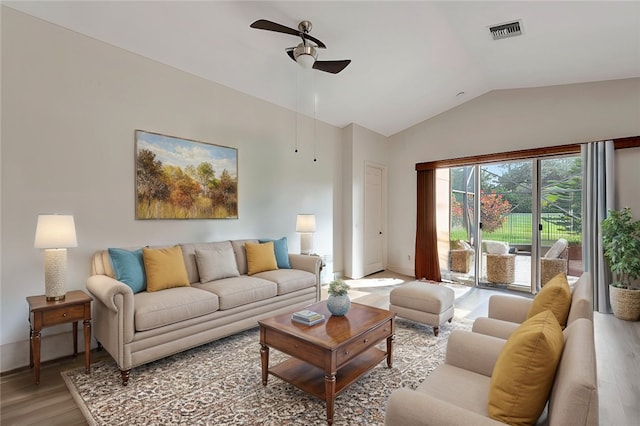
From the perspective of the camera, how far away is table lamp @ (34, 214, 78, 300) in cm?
248

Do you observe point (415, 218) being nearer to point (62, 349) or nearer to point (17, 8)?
point (62, 349)

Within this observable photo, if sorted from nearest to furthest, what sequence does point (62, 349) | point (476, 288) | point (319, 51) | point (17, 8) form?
point (17, 8) < point (62, 349) < point (319, 51) < point (476, 288)

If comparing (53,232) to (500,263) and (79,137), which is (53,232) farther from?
(500,263)

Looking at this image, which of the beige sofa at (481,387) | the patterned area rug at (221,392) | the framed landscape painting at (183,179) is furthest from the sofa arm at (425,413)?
the framed landscape painting at (183,179)

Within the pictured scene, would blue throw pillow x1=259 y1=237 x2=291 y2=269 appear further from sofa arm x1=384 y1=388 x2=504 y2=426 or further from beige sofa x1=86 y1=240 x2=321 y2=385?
sofa arm x1=384 y1=388 x2=504 y2=426

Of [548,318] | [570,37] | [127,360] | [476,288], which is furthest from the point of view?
[476,288]

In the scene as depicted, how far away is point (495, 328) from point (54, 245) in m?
3.36

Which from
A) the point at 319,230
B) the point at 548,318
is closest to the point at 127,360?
the point at 548,318

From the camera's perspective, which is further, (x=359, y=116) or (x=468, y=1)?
(x=359, y=116)

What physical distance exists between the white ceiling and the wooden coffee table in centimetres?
294

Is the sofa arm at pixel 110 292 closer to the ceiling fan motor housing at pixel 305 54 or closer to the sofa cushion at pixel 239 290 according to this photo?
the sofa cushion at pixel 239 290

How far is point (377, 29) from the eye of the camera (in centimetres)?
349

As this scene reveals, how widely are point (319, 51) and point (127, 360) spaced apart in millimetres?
3691

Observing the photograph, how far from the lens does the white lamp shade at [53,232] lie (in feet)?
8.11
